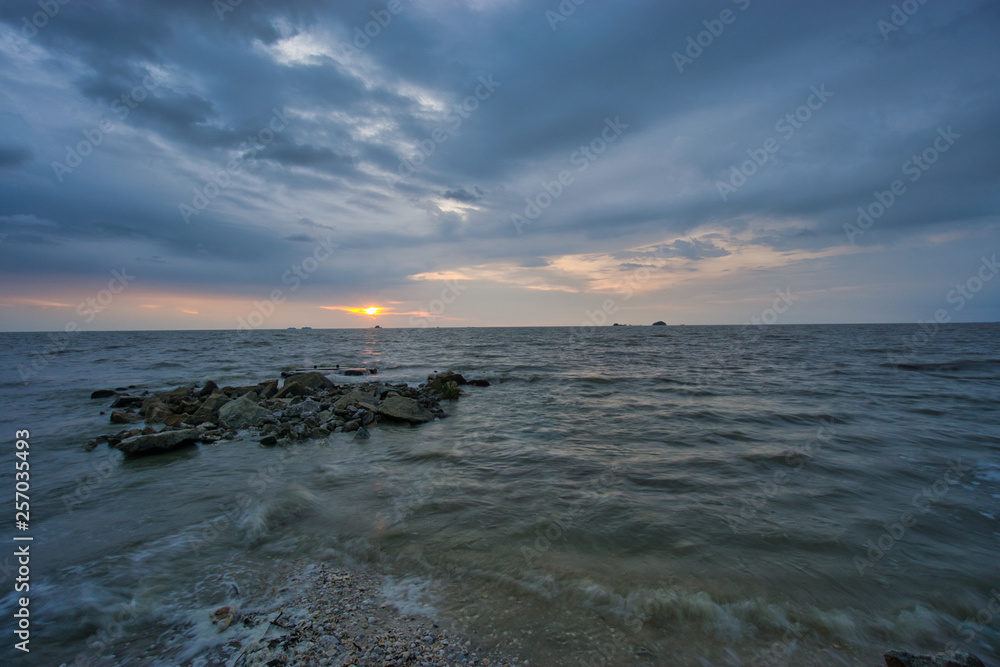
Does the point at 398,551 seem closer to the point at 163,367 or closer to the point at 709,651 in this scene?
the point at 709,651

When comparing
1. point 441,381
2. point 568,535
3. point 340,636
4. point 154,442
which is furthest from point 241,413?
point 568,535

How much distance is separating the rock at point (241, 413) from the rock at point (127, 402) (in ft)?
20.4

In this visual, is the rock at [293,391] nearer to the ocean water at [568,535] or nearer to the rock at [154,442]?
the ocean water at [568,535]

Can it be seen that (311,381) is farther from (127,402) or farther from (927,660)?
(927,660)

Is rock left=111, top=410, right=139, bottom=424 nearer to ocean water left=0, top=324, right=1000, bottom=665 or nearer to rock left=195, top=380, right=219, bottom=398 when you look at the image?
ocean water left=0, top=324, right=1000, bottom=665

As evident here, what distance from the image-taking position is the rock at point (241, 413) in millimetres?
14352

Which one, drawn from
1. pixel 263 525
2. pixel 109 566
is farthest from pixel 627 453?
pixel 109 566

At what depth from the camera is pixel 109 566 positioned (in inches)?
219

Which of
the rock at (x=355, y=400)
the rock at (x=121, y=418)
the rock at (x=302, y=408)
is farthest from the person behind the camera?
the rock at (x=355, y=400)

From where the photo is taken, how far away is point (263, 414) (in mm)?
15133

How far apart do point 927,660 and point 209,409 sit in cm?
1894

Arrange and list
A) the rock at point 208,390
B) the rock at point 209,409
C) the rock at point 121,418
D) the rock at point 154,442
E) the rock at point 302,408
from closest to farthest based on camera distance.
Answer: the rock at point 154,442 → the rock at point 209,409 → the rock at point 121,418 → the rock at point 302,408 → the rock at point 208,390

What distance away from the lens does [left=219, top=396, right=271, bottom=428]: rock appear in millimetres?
14352

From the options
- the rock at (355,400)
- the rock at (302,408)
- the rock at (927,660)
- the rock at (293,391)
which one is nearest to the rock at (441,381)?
the rock at (355,400)
